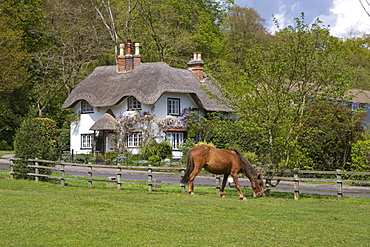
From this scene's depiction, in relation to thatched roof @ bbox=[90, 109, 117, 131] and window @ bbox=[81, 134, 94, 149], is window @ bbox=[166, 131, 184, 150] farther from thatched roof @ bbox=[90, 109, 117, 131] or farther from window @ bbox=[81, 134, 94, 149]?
window @ bbox=[81, 134, 94, 149]

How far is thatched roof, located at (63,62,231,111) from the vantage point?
4412 cm

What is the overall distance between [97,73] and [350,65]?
3337 cm

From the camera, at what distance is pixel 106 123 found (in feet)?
149

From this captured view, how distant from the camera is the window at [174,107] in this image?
1778 inches

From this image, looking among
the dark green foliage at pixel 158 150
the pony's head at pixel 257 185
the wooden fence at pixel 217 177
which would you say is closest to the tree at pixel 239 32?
the dark green foliage at pixel 158 150

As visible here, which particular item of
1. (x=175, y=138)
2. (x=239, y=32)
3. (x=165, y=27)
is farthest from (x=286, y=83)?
(x=239, y=32)

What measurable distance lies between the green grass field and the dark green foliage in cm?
2176

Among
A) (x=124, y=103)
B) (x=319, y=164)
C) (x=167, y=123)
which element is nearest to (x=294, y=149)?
(x=319, y=164)

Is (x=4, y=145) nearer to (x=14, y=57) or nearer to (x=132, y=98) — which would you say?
(x=14, y=57)

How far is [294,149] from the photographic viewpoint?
2220 cm

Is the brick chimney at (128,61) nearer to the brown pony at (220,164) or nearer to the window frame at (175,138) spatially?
the window frame at (175,138)

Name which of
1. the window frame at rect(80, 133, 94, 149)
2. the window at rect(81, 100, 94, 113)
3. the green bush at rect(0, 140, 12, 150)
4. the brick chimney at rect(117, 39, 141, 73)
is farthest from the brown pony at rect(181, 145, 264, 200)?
the green bush at rect(0, 140, 12, 150)

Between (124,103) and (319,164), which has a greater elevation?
(124,103)

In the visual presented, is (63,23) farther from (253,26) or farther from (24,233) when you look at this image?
(24,233)
